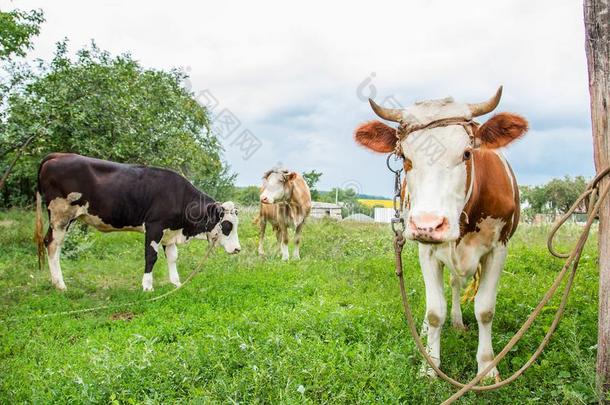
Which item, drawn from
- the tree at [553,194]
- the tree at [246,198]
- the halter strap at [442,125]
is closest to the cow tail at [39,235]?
the halter strap at [442,125]

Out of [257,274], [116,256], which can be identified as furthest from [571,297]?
[116,256]

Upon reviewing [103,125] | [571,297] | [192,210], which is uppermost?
[103,125]

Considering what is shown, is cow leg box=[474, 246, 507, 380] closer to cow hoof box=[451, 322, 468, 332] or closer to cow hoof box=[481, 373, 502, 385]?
cow hoof box=[481, 373, 502, 385]

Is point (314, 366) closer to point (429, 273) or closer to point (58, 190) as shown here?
point (429, 273)

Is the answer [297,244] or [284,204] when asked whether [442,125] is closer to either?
[297,244]

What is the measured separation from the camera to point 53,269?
9.20m

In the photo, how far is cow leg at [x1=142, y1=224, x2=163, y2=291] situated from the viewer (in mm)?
9078

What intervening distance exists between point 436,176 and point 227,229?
301 inches

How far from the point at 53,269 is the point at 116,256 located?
3.75 m

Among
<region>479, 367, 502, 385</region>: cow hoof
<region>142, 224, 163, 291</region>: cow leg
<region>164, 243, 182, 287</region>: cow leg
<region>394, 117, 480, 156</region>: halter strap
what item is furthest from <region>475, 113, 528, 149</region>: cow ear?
<region>164, 243, 182, 287</region>: cow leg

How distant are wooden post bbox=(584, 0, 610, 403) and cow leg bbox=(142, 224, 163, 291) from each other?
7146 millimetres

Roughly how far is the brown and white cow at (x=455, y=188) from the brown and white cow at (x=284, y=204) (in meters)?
7.81

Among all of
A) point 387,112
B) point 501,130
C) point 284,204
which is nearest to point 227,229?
point 284,204

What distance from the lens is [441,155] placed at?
3.64 meters
